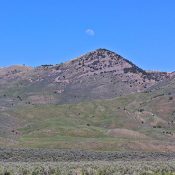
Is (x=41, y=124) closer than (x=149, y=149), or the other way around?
(x=149, y=149)

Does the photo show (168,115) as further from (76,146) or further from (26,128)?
(76,146)

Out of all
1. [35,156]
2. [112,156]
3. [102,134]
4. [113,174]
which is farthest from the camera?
[102,134]

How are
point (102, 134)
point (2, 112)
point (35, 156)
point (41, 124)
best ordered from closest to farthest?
1. point (35, 156)
2. point (102, 134)
3. point (41, 124)
4. point (2, 112)

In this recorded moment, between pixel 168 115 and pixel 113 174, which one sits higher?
pixel 168 115

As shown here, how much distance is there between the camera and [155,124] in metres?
190

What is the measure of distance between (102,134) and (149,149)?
3121 cm

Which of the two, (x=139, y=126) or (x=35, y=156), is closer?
(x=35, y=156)

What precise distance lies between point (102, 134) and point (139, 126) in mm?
23506

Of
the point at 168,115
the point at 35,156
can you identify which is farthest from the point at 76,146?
the point at 168,115

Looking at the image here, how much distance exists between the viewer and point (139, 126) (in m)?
185

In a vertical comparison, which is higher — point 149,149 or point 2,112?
point 2,112

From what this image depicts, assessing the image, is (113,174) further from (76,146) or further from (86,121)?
(86,121)

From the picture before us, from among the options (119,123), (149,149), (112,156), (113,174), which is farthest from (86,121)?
(113,174)

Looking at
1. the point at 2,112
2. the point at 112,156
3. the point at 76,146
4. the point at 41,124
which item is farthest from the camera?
the point at 2,112
